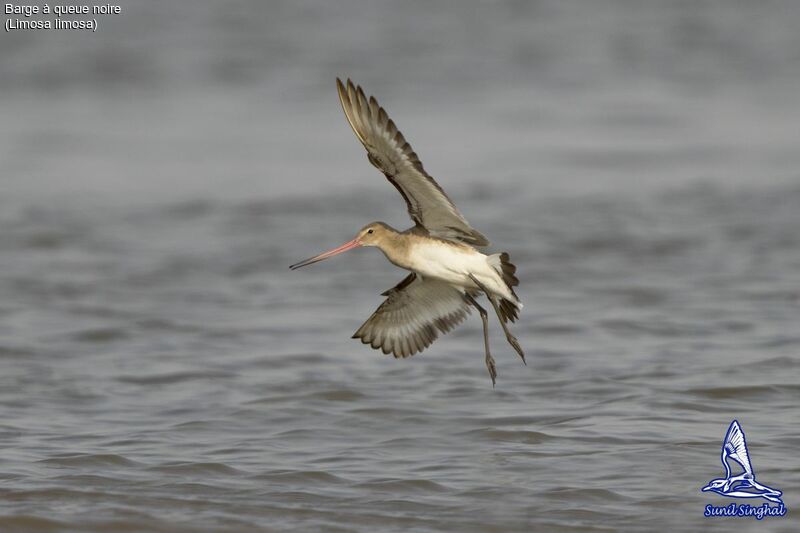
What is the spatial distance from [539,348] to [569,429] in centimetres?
168

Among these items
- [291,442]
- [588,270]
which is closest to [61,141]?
[588,270]

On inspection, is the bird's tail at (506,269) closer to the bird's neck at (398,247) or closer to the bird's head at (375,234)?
the bird's neck at (398,247)

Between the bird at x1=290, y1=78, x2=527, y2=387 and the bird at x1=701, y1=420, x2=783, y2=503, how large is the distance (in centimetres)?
116

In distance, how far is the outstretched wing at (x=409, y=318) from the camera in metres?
7.76

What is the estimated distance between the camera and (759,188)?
42.0 feet

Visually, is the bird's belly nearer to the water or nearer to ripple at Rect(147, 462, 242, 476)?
the water

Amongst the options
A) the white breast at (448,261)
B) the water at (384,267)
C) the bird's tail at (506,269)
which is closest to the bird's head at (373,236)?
the white breast at (448,261)

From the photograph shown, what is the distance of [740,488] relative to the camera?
6473mm

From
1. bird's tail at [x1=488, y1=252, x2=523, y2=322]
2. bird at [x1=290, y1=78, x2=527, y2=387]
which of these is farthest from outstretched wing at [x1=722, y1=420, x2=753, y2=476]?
bird's tail at [x1=488, y1=252, x2=523, y2=322]

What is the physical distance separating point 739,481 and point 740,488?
67mm

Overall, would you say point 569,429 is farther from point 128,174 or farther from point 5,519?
point 128,174

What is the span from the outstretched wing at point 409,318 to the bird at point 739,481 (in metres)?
1.76

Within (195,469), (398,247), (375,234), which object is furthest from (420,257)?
(195,469)

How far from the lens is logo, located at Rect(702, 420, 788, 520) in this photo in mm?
6328
